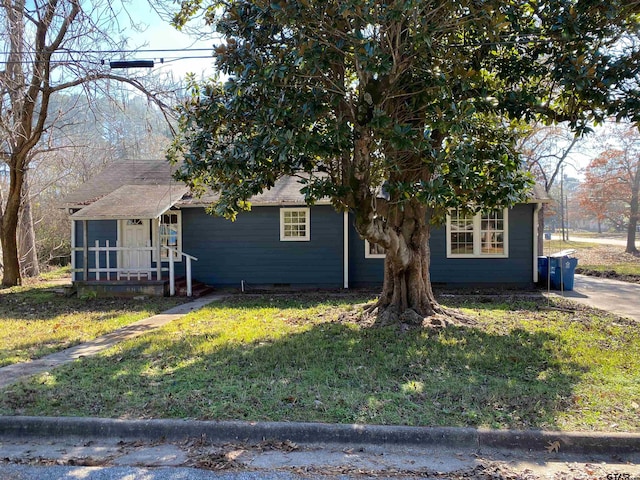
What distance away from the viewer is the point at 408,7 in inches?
204

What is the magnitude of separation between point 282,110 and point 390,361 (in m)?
3.61

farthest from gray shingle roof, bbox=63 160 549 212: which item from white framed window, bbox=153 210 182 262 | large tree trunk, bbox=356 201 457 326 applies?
large tree trunk, bbox=356 201 457 326

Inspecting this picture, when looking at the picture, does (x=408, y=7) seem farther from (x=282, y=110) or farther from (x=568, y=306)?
(x=568, y=306)

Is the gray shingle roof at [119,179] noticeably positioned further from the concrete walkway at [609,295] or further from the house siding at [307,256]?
the concrete walkway at [609,295]

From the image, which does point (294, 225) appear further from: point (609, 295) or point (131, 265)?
point (609, 295)

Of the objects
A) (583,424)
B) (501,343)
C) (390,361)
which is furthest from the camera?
(501,343)

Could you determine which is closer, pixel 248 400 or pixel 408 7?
pixel 248 400

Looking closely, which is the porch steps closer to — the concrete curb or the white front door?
the white front door

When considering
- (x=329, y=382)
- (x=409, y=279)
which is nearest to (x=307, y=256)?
(x=409, y=279)

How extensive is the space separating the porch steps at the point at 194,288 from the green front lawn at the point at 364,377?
14.3 feet

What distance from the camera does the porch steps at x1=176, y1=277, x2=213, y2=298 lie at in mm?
12688

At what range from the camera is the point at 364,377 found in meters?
5.32

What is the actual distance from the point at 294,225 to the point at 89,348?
778 cm

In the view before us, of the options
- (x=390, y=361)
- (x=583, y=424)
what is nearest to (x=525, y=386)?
(x=583, y=424)
